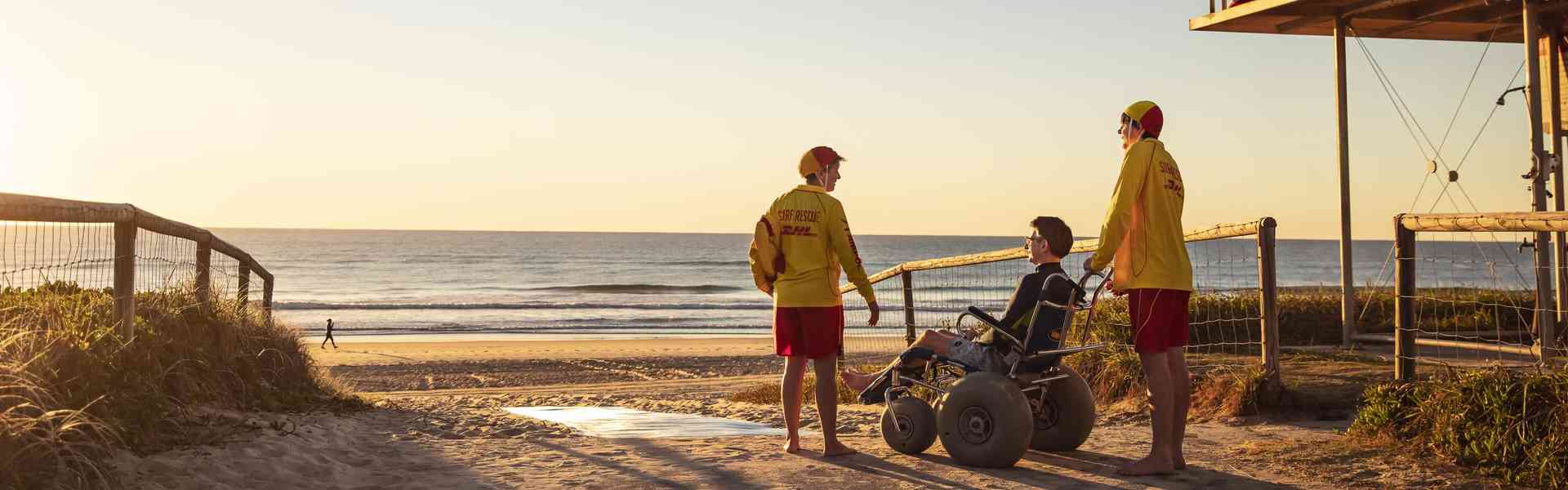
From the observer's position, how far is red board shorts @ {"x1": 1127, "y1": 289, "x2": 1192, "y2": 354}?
5324 mm

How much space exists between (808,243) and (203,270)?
452 cm

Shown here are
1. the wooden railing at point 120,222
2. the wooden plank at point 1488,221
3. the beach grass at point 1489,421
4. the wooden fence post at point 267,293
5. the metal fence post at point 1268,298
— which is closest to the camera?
the beach grass at point 1489,421

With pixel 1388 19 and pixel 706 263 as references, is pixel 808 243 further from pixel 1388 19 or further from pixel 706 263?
pixel 706 263

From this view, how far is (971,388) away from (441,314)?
34145mm

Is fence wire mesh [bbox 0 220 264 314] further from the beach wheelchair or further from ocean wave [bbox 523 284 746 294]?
ocean wave [bbox 523 284 746 294]

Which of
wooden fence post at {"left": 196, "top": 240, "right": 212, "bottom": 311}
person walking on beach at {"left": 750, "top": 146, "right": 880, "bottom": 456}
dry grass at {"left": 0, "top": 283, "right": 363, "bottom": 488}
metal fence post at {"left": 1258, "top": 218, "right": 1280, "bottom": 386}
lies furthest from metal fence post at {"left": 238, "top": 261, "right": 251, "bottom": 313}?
metal fence post at {"left": 1258, "top": 218, "right": 1280, "bottom": 386}

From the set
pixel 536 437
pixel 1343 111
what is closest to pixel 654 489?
pixel 536 437

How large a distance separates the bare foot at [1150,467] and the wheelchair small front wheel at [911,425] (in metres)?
0.99

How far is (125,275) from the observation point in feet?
20.1

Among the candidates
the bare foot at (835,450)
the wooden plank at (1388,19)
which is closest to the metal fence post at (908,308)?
the wooden plank at (1388,19)

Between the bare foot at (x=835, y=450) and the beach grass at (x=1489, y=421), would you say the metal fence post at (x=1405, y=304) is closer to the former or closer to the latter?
the beach grass at (x=1489, y=421)

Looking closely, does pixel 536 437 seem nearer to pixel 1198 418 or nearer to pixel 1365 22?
pixel 1198 418

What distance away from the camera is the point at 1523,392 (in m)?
5.12

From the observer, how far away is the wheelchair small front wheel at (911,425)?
607cm
